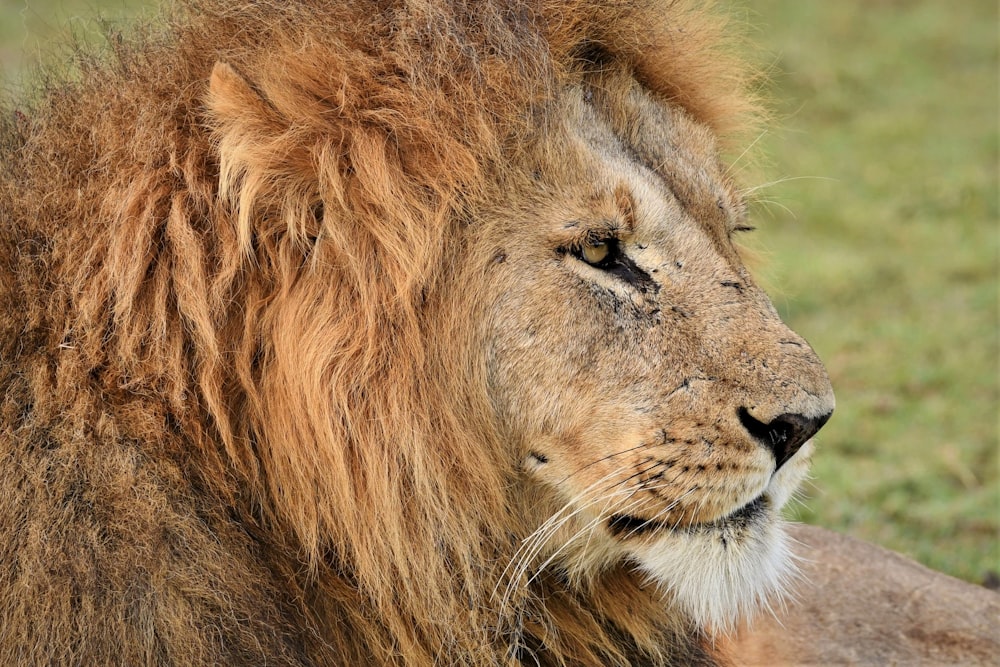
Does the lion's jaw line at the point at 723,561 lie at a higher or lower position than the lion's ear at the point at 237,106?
lower

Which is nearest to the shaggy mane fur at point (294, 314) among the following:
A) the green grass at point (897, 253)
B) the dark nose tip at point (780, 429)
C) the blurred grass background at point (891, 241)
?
the dark nose tip at point (780, 429)

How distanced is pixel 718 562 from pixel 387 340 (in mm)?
777

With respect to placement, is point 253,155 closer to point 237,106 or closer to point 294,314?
point 237,106

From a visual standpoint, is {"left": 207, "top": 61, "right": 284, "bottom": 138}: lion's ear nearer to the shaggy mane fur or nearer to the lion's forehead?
the shaggy mane fur

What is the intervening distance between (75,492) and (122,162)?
643 millimetres

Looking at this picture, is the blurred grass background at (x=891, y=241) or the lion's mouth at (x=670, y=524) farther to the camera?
the blurred grass background at (x=891, y=241)

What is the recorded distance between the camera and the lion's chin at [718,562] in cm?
229

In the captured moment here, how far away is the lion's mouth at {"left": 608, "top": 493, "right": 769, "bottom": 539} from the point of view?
2293mm

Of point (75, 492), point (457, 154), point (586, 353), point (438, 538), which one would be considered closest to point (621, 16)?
point (457, 154)

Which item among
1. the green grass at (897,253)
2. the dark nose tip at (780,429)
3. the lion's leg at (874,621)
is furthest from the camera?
the green grass at (897,253)

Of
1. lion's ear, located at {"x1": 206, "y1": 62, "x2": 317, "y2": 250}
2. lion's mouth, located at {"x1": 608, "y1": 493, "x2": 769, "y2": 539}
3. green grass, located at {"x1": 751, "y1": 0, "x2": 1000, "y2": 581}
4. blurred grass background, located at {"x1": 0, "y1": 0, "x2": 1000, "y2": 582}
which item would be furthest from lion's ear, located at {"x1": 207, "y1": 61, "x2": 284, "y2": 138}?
green grass, located at {"x1": 751, "y1": 0, "x2": 1000, "y2": 581}

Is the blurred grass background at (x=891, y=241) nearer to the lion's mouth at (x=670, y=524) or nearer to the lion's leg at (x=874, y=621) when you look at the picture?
the lion's leg at (x=874, y=621)

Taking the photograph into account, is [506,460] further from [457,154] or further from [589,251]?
[457,154]

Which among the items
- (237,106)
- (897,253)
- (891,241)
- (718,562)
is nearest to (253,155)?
(237,106)
